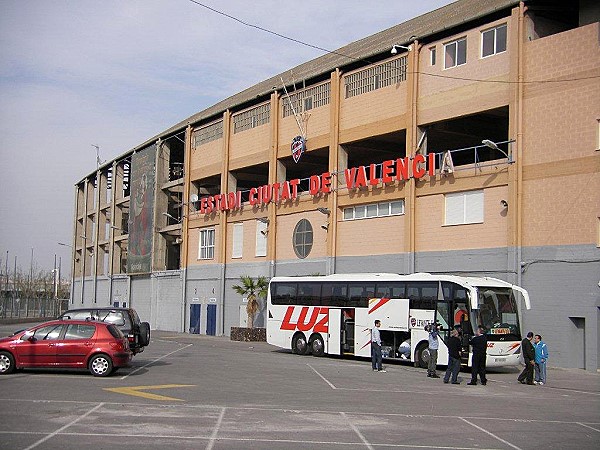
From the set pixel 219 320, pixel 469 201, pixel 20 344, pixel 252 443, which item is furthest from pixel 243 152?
pixel 252 443

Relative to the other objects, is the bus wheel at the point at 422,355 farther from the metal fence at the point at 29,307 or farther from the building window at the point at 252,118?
the metal fence at the point at 29,307

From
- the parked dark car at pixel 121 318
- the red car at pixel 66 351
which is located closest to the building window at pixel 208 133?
the parked dark car at pixel 121 318

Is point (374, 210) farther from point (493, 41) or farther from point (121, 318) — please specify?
point (121, 318)

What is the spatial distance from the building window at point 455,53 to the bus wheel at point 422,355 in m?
13.6

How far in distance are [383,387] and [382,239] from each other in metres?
17.8

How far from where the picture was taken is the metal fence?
76750 mm

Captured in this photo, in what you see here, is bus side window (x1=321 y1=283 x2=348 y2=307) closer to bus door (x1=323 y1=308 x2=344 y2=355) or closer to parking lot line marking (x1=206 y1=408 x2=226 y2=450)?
bus door (x1=323 y1=308 x2=344 y2=355)

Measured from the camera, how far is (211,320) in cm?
5341

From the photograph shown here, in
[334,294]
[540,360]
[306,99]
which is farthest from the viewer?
[306,99]

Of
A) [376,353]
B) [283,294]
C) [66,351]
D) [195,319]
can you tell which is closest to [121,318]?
[66,351]

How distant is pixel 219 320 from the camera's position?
171 feet

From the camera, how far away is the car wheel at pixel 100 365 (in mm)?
21750

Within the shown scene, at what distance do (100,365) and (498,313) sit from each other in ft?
44.7

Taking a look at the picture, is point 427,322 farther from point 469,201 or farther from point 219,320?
point 219,320
